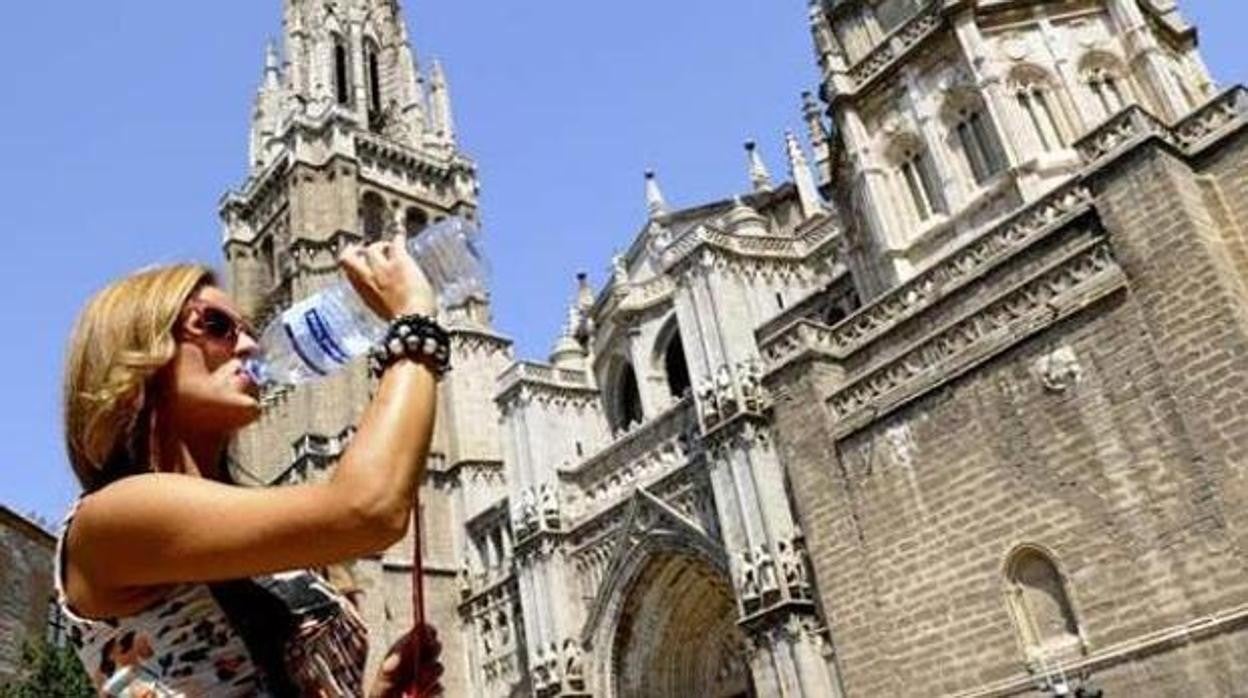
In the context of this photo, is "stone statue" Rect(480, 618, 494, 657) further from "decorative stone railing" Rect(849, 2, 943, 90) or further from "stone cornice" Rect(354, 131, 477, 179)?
"stone cornice" Rect(354, 131, 477, 179)

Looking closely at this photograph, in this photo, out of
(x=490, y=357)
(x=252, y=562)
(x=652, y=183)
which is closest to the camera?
(x=252, y=562)

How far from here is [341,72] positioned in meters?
45.3

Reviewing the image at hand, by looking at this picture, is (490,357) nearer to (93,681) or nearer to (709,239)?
(709,239)

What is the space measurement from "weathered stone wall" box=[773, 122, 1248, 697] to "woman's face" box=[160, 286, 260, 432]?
38.5 ft

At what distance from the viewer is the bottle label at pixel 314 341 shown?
2791 millimetres

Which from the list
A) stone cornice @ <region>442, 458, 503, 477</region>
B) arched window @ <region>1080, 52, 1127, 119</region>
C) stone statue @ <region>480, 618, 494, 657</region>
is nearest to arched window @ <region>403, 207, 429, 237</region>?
stone cornice @ <region>442, 458, 503, 477</region>

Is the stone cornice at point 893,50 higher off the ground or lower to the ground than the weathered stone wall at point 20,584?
higher

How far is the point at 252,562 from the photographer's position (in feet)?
4.81

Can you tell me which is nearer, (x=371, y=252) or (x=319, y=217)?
(x=371, y=252)

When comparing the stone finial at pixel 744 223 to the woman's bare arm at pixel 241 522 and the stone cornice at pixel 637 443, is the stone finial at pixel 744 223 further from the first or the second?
the woman's bare arm at pixel 241 522

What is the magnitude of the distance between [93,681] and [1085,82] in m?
20.0

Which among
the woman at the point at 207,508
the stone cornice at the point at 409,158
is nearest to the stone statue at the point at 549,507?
the stone cornice at the point at 409,158

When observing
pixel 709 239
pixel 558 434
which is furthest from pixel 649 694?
pixel 709 239

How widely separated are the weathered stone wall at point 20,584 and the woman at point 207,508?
2228cm
